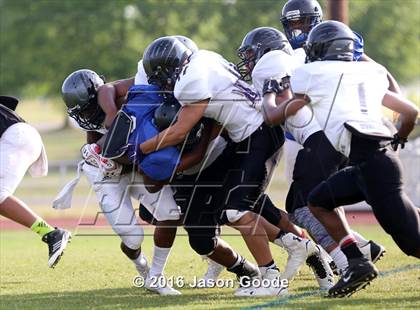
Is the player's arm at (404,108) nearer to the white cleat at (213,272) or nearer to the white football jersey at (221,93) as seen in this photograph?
the white football jersey at (221,93)

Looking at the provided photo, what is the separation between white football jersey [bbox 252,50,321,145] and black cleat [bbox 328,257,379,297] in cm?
108

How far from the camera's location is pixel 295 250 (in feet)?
21.5

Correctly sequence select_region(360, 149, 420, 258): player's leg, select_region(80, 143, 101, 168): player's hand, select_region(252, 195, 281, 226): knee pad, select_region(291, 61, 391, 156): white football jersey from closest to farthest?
1. select_region(360, 149, 420, 258): player's leg
2. select_region(291, 61, 391, 156): white football jersey
3. select_region(80, 143, 101, 168): player's hand
4. select_region(252, 195, 281, 226): knee pad

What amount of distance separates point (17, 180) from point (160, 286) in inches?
50.7

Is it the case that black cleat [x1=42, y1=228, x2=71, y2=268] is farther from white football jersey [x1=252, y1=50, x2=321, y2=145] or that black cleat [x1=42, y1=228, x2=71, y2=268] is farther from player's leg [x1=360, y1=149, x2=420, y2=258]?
player's leg [x1=360, y1=149, x2=420, y2=258]

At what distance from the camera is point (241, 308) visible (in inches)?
225

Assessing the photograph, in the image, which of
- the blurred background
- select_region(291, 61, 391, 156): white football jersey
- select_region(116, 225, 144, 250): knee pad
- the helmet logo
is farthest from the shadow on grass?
the blurred background

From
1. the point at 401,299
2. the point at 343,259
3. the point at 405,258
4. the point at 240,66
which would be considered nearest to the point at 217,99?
the point at 240,66

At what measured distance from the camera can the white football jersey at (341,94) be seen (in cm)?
575

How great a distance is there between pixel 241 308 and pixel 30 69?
29.0m

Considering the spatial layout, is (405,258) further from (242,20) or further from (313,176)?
(242,20)

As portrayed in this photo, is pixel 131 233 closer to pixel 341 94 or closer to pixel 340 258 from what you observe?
pixel 340 258

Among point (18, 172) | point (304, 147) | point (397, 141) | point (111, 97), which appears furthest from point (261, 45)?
point (18, 172)

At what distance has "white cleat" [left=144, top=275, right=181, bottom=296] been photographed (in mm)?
6555
